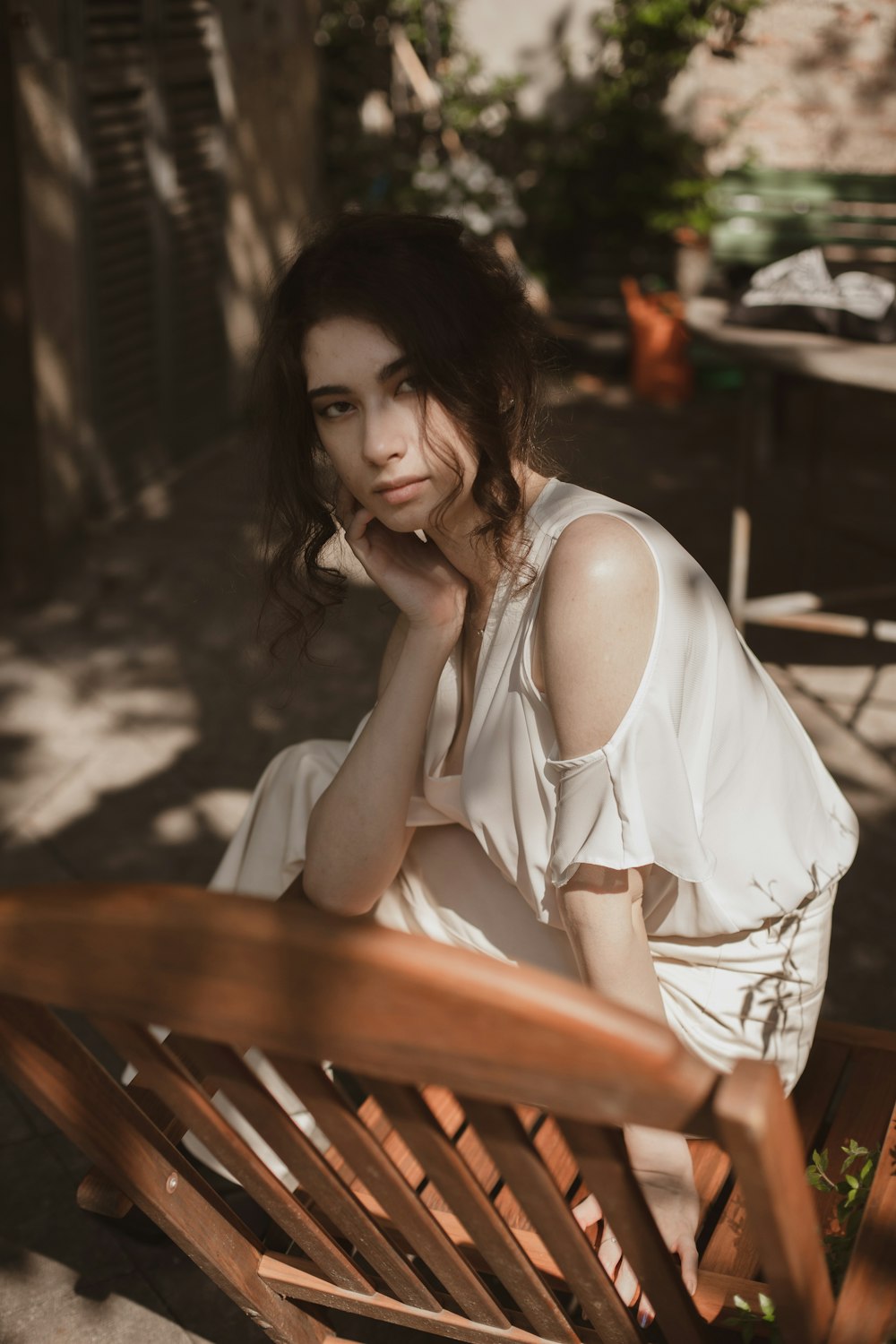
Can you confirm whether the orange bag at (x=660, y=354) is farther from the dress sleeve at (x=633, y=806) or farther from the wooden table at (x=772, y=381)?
the dress sleeve at (x=633, y=806)

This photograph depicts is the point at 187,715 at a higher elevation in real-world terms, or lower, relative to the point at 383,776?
lower

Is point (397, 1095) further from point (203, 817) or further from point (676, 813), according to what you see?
point (203, 817)

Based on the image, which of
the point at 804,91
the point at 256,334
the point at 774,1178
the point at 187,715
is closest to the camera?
the point at 774,1178

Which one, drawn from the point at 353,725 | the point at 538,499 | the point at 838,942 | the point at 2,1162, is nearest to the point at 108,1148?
the point at 538,499

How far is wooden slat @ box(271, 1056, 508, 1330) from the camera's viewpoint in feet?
3.60

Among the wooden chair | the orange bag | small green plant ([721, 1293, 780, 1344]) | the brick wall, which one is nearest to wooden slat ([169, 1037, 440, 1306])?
the wooden chair

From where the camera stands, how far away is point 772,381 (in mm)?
4359

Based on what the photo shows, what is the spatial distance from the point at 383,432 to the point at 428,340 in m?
0.13

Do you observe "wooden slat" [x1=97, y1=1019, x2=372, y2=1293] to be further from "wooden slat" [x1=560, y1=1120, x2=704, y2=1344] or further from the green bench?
the green bench

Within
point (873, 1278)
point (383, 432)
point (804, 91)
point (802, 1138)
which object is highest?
point (383, 432)

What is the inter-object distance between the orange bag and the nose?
6.47m

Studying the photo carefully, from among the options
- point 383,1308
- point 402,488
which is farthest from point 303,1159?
point 402,488

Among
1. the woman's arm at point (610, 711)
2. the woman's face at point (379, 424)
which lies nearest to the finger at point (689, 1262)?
the woman's arm at point (610, 711)

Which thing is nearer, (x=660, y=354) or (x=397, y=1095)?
(x=397, y=1095)
